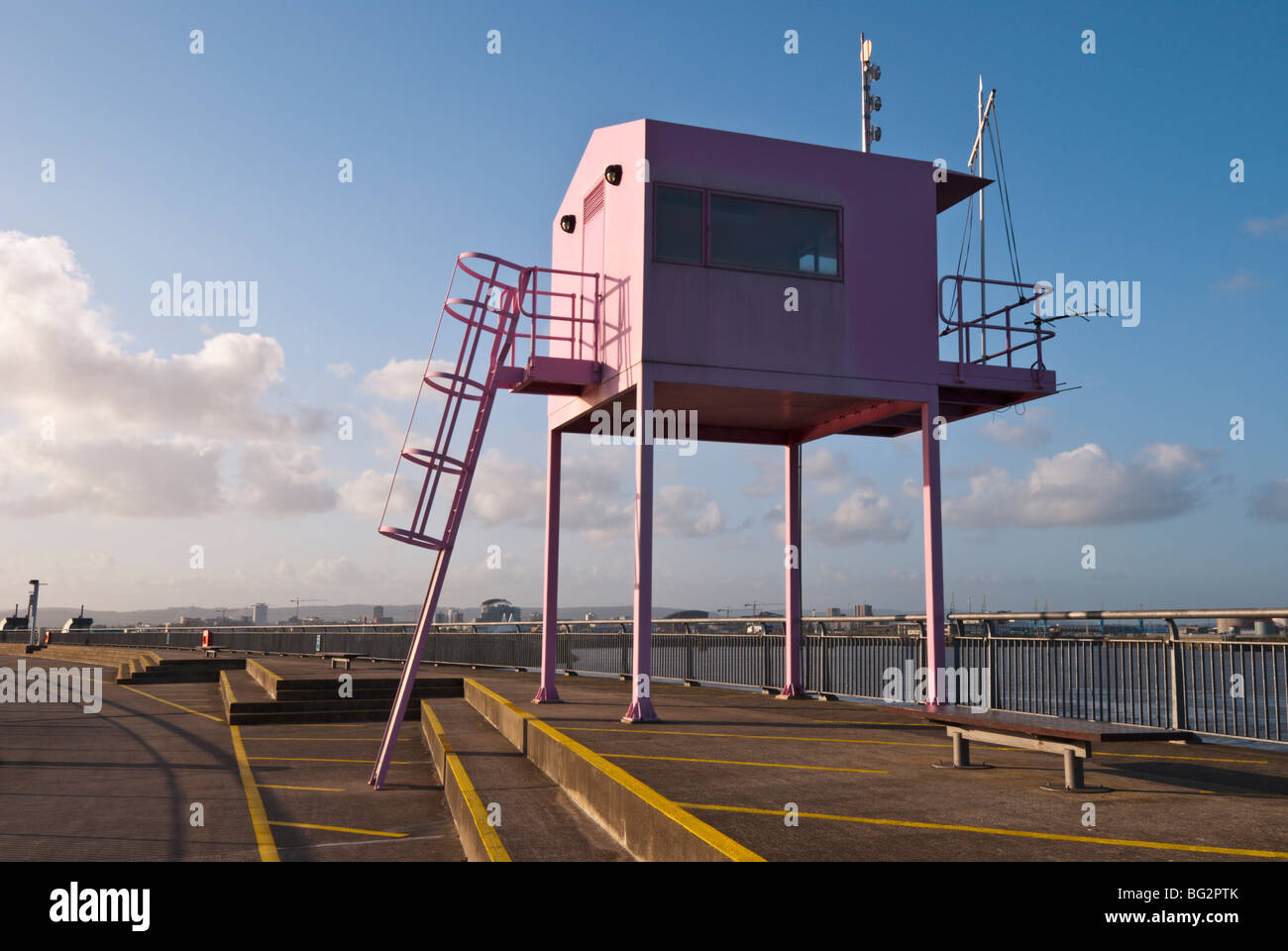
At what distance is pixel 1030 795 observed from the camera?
671 centimetres

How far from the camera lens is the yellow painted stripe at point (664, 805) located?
462 centimetres

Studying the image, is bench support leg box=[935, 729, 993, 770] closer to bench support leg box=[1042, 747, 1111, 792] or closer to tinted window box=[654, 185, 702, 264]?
bench support leg box=[1042, 747, 1111, 792]

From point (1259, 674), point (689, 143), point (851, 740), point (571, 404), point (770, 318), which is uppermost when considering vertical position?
point (689, 143)

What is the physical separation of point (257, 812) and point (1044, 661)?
9128mm

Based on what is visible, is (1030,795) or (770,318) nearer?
(1030,795)

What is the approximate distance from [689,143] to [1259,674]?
347 inches

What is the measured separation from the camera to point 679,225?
39.8 ft

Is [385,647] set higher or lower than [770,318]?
lower

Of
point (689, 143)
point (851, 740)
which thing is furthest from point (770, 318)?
point (851, 740)

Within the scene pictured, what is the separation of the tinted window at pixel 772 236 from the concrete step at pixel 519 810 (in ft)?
21.8

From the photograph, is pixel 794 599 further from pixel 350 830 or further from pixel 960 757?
pixel 350 830

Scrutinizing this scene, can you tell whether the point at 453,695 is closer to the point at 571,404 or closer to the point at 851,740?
the point at 571,404

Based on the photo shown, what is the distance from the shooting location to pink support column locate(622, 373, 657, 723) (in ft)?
36.0

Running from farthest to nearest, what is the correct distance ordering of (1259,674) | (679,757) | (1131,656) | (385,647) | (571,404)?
(385,647), (571,404), (1131,656), (1259,674), (679,757)
